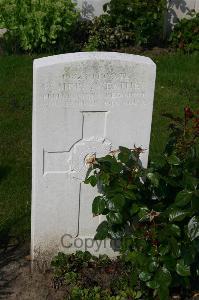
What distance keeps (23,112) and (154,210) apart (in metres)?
2.91

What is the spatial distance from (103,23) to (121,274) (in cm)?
466

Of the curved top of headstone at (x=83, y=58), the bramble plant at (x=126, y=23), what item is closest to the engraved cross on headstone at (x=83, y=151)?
the curved top of headstone at (x=83, y=58)

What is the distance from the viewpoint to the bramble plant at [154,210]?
390cm

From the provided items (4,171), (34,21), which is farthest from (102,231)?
(34,21)

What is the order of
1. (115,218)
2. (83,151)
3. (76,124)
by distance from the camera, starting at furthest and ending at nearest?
(83,151) < (76,124) < (115,218)

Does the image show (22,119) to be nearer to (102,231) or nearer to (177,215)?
(102,231)

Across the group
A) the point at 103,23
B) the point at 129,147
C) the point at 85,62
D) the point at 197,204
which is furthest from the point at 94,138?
the point at 103,23

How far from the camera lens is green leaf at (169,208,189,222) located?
391cm

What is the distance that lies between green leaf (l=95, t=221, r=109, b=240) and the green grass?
854 millimetres

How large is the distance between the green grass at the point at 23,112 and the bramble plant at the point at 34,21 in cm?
26

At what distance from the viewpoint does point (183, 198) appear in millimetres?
3863

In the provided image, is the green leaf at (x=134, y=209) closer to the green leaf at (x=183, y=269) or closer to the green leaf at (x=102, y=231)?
the green leaf at (x=102, y=231)

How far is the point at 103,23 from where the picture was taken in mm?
8430

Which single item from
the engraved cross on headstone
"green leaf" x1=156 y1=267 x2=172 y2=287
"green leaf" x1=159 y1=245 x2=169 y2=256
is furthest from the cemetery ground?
"green leaf" x1=156 y1=267 x2=172 y2=287
